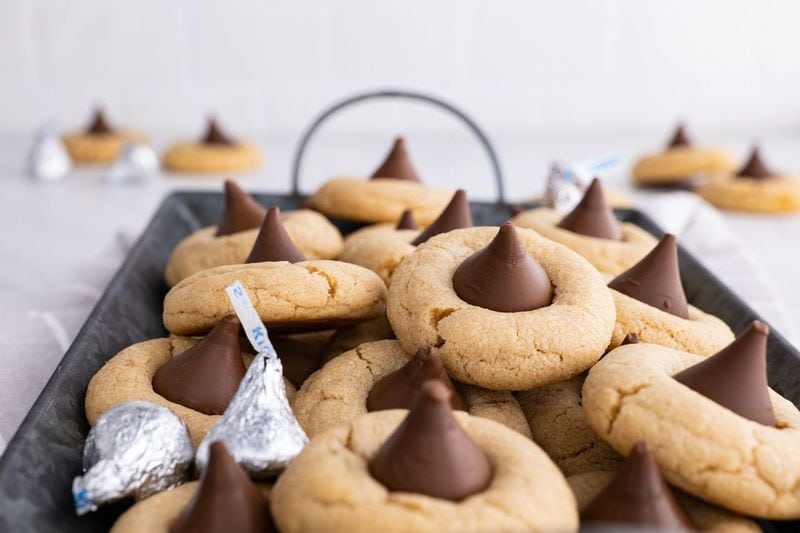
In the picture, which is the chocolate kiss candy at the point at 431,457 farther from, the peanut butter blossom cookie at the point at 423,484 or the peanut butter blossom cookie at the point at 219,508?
the peanut butter blossom cookie at the point at 219,508

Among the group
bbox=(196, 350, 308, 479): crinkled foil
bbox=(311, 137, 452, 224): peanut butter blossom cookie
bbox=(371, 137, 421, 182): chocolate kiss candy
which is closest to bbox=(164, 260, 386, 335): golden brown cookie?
bbox=(196, 350, 308, 479): crinkled foil

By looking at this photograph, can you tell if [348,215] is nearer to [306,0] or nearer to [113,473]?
[113,473]

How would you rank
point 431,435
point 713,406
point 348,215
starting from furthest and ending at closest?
point 348,215 < point 713,406 < point 431,435

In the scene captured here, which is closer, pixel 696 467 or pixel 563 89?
pixel 696 467

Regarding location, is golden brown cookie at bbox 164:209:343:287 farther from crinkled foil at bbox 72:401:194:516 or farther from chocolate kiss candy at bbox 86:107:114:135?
chocolate kiss candy at bbox 86:107:114:135

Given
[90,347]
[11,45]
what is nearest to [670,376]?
[90,347]

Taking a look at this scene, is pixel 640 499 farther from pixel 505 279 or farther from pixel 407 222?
pixel 407 222

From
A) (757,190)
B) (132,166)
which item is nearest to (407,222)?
(757,190)

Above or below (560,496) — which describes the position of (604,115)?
below
